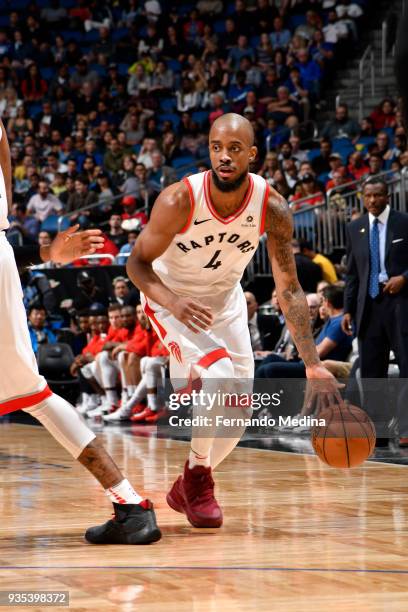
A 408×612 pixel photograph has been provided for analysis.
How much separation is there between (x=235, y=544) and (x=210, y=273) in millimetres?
A: 1269

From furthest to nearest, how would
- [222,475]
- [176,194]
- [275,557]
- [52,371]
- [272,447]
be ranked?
[52,371] < [272,447] < [222,475] < [176,194] < [275,557]

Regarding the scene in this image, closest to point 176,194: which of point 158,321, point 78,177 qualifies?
point 158,321

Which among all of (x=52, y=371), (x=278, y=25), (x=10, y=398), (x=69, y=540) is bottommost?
(x=52, y=371)

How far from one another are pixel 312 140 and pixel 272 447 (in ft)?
26.1

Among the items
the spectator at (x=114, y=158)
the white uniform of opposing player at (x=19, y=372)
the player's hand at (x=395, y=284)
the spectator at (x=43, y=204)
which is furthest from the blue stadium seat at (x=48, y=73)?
the white uniform of opposing player at (x=19, y=372)

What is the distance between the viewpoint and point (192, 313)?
4.59 m

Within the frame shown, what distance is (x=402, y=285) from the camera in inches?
330

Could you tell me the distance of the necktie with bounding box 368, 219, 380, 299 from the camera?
8.51 meters

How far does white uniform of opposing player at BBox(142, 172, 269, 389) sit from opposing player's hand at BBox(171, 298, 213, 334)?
1.16 feet

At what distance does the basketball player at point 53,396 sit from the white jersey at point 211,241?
2.18 ft

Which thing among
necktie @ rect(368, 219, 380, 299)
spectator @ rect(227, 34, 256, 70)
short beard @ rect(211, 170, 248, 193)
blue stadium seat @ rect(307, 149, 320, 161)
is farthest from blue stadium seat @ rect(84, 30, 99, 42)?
short beard @ rect(211, 170, 248, 193)

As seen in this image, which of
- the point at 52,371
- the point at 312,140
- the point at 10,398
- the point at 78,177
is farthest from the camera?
the point at 78,177

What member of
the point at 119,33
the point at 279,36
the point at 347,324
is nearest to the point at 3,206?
the point at 347,324

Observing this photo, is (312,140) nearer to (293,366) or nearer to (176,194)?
(293,366)
